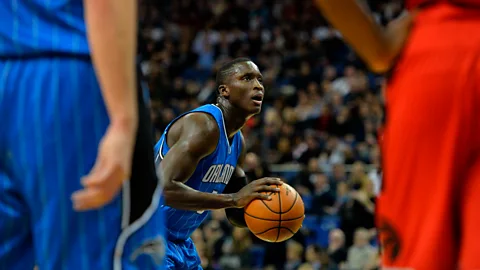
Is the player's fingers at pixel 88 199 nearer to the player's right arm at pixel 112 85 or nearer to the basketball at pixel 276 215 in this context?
the player's right arm at pixel 112 85

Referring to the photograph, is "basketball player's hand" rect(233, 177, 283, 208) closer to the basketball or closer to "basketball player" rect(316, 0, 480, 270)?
the basketball

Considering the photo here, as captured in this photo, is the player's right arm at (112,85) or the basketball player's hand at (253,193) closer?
the player's right arm at (112,85)

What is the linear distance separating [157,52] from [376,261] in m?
9.64

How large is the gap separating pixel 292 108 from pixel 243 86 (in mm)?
10238

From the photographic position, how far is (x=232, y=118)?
202 inches

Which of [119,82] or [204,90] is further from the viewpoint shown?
[204,90]

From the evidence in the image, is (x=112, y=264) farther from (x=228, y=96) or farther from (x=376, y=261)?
(x=376, y=261)

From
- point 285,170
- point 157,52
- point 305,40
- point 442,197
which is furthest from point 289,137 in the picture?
point 442,197

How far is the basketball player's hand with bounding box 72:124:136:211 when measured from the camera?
1.85 metres

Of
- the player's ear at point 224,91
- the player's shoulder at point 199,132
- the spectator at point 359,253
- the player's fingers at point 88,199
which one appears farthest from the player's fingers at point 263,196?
the spectator at point 359,253

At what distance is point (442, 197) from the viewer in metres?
2.08

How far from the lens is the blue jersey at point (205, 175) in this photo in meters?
4.78

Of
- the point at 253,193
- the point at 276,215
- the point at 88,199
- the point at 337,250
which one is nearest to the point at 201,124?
the point at 253,193

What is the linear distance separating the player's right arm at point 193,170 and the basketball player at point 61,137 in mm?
2390
